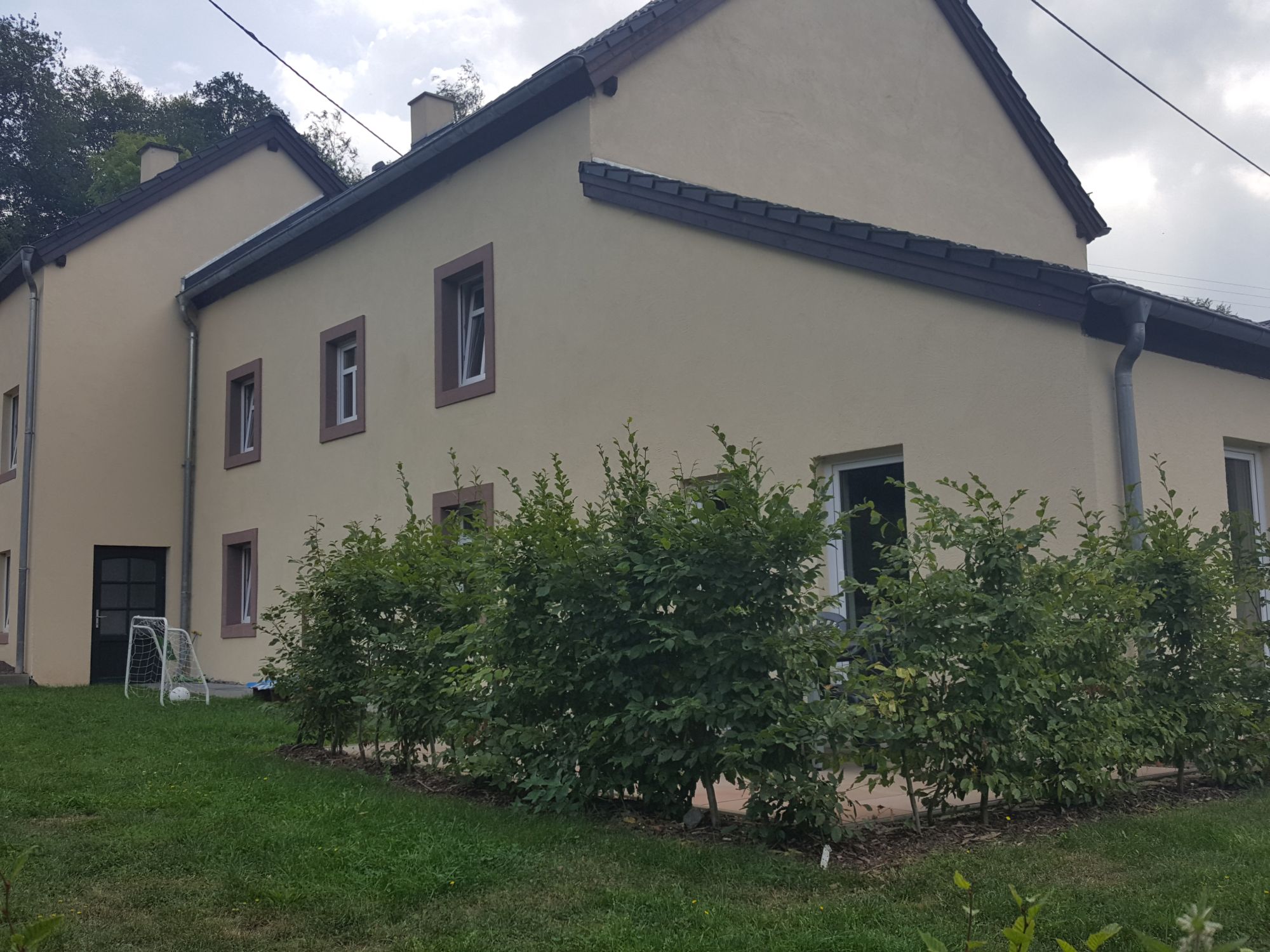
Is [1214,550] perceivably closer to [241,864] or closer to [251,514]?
[241,864]

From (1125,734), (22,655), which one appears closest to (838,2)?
(1125,734)

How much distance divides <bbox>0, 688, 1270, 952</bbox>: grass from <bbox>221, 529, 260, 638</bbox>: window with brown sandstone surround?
1054 centimetres

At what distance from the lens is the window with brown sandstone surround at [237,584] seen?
17219mm

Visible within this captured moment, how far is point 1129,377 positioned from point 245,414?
45.7 feet

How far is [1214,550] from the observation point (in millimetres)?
6688

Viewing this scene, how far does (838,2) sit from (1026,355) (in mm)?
7386

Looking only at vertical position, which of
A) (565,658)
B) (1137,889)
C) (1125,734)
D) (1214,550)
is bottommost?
(1137,889)

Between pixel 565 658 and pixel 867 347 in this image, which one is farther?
pixel 867 347

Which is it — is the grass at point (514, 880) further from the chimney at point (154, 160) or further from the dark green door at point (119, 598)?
the chimney at point (154, 160)

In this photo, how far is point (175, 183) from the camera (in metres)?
19.1

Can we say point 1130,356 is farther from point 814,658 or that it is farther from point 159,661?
point 159,661

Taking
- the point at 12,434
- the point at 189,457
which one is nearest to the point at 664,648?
the point at 189,457

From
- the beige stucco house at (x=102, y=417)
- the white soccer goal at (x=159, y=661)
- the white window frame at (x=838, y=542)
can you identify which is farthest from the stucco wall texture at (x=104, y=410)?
the white window frame at (x=838, y=542)

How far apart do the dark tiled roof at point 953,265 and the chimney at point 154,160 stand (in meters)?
14.0
